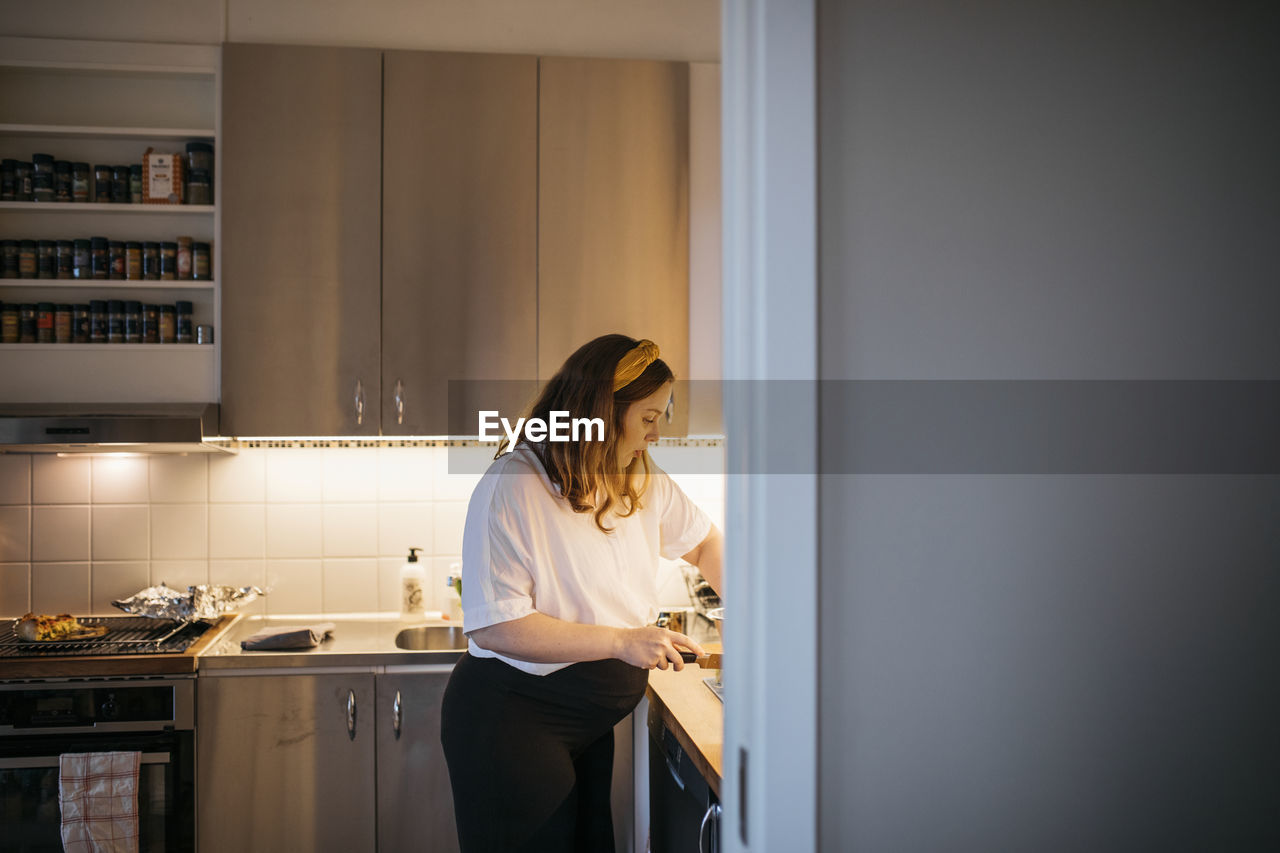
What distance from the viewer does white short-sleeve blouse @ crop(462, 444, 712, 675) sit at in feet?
4.94

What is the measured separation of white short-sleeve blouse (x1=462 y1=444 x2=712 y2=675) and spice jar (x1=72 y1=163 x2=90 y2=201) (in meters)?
1.74

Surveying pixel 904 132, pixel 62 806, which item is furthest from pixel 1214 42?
pixel 62 806

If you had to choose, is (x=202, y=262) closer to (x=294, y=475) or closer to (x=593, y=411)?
(x=294, y=475)

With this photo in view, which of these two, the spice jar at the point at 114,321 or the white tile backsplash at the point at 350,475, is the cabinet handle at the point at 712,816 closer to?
the white tile backsplash at the point at 350,475

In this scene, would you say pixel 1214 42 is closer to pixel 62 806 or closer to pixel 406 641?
pixel 406 641

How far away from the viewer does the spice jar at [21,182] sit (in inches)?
97.0

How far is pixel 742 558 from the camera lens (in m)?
0.80

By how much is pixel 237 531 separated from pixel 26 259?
955mm

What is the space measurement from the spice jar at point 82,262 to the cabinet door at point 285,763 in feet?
3.97

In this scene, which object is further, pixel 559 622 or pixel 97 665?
pixel 97 665

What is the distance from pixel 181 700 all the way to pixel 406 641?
0.58m

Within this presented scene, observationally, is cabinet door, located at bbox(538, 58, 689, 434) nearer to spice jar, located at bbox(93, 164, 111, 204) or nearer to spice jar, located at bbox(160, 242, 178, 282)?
spice jar, located at bbox(160, 242, 178, 282)

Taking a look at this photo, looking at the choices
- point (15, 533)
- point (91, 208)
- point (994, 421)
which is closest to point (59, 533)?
point (15, 533)

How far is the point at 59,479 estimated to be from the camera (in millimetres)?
2609
